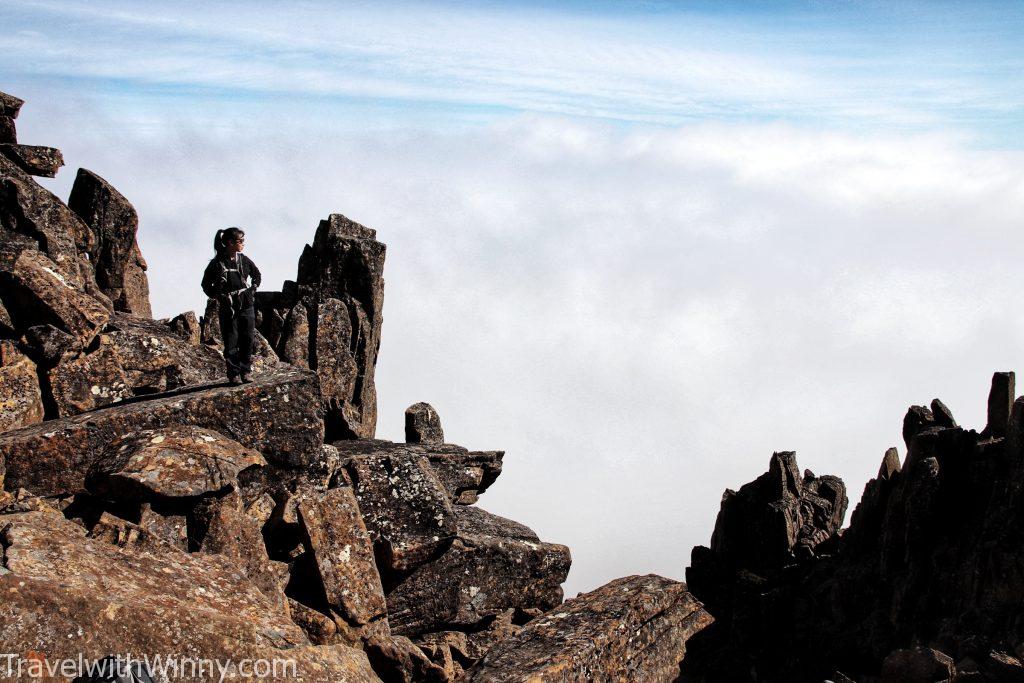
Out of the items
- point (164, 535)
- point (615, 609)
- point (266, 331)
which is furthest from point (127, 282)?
point (615, 609)

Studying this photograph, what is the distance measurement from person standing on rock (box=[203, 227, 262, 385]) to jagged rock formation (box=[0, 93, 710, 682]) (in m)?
1.10

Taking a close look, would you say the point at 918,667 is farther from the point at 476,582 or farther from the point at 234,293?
the point at 234,293

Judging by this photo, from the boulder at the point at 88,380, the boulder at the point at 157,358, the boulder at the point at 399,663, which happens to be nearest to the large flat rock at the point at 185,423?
the boulder at the point at 88,380

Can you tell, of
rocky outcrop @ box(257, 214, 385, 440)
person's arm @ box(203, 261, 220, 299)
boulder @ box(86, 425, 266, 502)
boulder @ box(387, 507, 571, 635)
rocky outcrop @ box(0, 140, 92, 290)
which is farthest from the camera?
rocky outcrop @ box(257, 214, 385, 440)

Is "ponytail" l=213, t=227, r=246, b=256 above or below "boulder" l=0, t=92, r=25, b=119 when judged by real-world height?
below

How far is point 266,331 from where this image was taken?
4344 centimetres

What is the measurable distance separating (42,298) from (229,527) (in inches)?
466

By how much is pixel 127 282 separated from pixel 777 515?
29.3 m

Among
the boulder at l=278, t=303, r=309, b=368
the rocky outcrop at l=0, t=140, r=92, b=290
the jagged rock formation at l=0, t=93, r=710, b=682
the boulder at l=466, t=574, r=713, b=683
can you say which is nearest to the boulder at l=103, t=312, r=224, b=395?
the jagged rock formation at l=0, t=93, r=710, b=682

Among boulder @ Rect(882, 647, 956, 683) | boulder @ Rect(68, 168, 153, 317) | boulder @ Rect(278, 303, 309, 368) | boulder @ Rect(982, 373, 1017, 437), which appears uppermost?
boulder @ Rect(68, 168, 153, 317)

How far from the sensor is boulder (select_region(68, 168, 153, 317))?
136 feet

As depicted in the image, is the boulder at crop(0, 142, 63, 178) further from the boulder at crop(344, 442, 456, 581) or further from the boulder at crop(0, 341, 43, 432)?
the boulder at crop(344, 442, 456, 581)

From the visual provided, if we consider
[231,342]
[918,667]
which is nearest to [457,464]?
[231,342]

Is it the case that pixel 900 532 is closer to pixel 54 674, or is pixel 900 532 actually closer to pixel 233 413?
pixel 233 413
